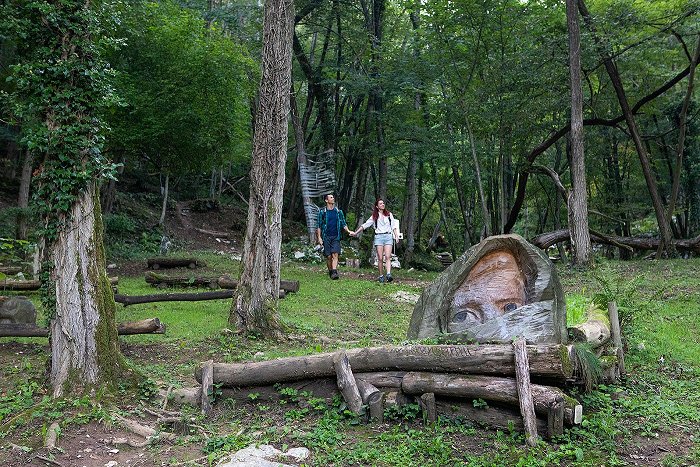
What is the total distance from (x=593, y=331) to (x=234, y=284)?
23.1ft

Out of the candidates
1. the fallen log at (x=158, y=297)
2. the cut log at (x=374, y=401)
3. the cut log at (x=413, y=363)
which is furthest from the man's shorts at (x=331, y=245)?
the cut log at (x=374, y=401)

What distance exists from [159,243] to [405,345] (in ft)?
57.4

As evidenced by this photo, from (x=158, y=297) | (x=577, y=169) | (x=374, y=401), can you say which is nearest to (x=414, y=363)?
(x=374, y=401)

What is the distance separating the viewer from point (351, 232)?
14102 millimetres

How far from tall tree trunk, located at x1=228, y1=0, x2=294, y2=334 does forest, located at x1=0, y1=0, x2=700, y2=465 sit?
3cm

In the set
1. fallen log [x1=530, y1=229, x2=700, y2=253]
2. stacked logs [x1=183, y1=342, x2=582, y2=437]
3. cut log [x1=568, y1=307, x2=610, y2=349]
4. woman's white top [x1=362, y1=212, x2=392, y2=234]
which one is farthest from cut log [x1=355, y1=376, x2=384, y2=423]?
fallen log [x1=530, y1=229, x2=700, y2=253]

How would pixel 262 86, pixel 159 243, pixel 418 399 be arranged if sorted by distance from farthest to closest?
pixel 159 243
pixel 262 86
pixel 418 399

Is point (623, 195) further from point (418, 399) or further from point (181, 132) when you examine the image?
point (418, 399)

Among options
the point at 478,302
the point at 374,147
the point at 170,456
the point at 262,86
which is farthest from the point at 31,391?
the point at 374,147

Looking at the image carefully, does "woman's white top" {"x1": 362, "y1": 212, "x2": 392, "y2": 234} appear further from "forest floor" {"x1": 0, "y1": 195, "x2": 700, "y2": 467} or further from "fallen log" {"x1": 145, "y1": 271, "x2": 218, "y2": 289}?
"forest floor" {"x1": 0, "y1": 195, "x2": 700, "y2": 467}

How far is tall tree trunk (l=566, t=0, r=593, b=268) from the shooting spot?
15.0m

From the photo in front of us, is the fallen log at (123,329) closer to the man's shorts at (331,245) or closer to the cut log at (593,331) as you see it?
the cut log at (593,331)

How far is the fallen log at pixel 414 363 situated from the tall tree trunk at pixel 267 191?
2.42 m

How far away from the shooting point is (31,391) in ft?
18.3
